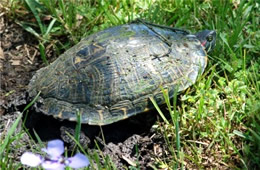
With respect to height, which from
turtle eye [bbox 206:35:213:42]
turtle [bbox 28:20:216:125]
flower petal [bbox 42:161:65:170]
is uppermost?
flower petal [bbox 42:161:65:170]

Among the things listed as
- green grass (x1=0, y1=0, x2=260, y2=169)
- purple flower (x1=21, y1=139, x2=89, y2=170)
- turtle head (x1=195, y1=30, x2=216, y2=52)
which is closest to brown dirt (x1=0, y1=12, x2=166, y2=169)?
green grass (x1=0, y1=0, x2=260, y2=169)

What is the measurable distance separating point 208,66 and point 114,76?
0.84 meters

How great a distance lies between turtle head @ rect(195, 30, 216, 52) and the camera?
3.10 m

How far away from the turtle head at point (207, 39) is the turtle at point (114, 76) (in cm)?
18

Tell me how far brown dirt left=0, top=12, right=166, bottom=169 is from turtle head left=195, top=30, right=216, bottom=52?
2.30ft

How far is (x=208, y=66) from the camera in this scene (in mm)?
3145

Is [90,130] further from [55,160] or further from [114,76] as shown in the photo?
[55,160]

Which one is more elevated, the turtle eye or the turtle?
the turtle eye

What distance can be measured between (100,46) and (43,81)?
477 millimetres

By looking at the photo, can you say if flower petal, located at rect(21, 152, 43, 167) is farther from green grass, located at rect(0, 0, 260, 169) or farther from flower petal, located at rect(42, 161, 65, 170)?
green grass, located at rect(0, 0, 260, 169)

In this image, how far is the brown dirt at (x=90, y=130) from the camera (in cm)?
268

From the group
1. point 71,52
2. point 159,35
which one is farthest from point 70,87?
point 159,35

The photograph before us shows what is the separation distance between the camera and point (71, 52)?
2941 mm

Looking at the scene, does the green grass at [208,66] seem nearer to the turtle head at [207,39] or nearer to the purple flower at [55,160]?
the turtle head at [207,39]
